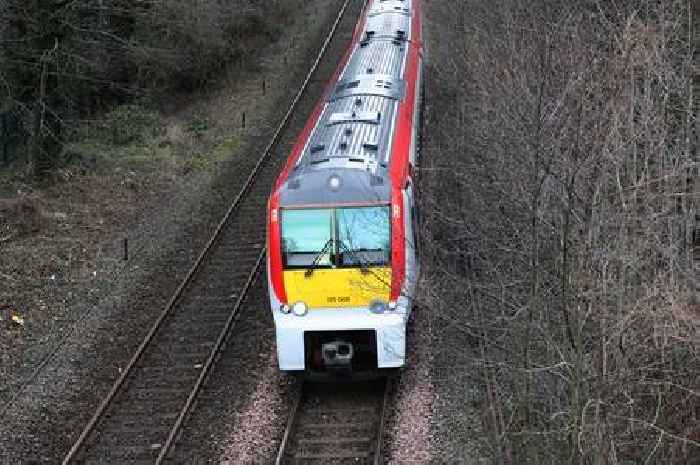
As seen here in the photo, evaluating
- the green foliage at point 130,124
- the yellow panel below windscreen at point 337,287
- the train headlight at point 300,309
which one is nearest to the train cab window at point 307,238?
the yellow panel below windscreen at point 337,287

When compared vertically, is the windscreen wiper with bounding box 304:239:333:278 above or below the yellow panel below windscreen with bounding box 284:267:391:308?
above

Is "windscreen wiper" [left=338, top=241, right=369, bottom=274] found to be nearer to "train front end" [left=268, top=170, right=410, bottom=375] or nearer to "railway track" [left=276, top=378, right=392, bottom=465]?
"train front end" [left=268, top=170, right=410, bottom=375]

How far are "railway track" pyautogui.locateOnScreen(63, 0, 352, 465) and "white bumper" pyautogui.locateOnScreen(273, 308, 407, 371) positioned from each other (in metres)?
1.69

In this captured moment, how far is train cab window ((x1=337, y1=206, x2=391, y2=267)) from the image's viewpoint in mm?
12266

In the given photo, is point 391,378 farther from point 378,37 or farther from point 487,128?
point 378,37

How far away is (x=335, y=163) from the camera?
12.9m

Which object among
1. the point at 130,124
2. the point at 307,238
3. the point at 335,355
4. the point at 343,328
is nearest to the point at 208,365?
the point at 335,355

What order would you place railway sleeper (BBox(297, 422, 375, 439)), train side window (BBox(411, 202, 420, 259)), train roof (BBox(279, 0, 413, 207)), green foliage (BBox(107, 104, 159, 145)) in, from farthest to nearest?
green foliage (BBox(107, 104, 159, 145)) → train side window (BBox(411, 202, 420, 259)) → train roof (BBox(279, 0, 413, 207)) → railway sleeper (BBox(297, 422, 375, 439))

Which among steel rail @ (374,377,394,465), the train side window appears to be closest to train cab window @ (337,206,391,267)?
the train side window

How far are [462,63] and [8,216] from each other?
9.84 metres

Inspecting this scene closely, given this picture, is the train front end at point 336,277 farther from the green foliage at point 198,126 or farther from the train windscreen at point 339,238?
the green foliage at point 198,126

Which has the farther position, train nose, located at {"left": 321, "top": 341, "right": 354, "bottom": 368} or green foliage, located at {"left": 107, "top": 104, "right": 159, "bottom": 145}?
green foliage, located at {"left": 107, "top": 104, "right": 159, "bottom": 145}

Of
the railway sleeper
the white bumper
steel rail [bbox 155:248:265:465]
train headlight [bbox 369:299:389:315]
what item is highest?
train headlight [bbox 369:299:389:315]

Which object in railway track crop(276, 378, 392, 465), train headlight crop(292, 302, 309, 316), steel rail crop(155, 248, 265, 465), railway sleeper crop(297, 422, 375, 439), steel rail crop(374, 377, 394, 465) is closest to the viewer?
steel rail crop(374, 377, 394, 465)
